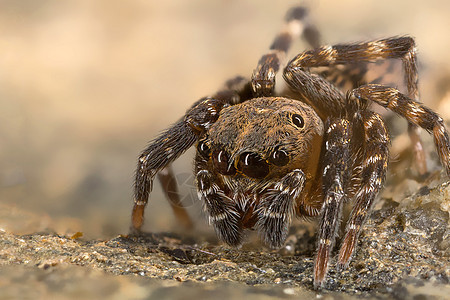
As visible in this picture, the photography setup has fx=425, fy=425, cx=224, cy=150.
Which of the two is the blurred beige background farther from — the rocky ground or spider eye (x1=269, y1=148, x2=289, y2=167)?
spider eye (x1=269, y1=148, x2=289, y2=167)

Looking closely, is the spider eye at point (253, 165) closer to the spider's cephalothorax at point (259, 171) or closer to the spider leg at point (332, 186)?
the spider's cephalothorax at point (259, 171)

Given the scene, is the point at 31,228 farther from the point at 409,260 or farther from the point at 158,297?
the point at 409,260

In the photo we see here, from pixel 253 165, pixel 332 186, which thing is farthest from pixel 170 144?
pixel 332 186

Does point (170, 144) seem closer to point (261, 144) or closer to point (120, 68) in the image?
point (261, 144)

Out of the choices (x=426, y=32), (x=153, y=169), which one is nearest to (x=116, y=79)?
(x=153, y=169)

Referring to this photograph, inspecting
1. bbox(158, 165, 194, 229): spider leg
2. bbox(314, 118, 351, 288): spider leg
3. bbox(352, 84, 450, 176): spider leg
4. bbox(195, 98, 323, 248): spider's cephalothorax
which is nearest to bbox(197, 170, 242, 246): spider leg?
bbox(195, 98, 323, 248): spider's cephalothorax

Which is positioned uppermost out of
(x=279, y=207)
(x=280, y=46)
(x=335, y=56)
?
(x=280, y=46)

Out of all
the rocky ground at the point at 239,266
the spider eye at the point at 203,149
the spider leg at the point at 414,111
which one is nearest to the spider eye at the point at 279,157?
the spider eye at the point at 203,149
